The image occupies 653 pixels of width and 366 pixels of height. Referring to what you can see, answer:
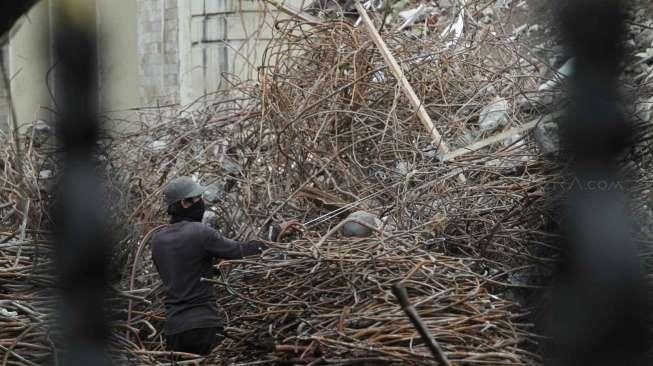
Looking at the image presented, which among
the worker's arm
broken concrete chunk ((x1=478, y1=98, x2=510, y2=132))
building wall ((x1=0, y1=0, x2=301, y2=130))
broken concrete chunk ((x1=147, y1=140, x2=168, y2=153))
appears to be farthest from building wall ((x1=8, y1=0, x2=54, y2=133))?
building wall ((x1=0, y1=0, x2=301, y2=130))

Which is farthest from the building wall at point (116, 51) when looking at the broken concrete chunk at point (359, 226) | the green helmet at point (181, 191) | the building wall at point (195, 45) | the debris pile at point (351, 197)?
the building wall at point (195, 45)

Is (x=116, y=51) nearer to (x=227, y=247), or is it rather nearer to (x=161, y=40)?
(x=227, y=247)

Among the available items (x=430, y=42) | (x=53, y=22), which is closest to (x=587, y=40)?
(x=53, y=22)

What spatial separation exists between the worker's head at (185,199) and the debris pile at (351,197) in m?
0.31

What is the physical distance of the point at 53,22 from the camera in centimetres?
131

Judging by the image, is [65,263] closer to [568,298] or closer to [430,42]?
[568,298]

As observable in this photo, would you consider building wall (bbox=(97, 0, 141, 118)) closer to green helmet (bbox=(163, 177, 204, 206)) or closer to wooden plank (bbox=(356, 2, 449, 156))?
green helmet (bbox=(163, 177, 204, 206))

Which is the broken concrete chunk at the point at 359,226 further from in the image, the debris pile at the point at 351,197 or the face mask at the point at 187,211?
the face mask at the point at 187,211

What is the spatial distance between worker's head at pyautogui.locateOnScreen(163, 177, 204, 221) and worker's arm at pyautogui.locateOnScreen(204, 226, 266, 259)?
0.29 metres

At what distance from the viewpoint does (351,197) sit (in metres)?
6.89

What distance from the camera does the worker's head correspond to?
5.18 metres

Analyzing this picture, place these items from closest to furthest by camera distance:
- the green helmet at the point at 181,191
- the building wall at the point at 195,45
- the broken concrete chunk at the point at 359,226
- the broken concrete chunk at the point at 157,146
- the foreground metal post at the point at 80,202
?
the foreground metal post at the point at 80,202, the green helmet at the point at 181,191, the broken concrete chunk at the point at 359,226, the broken concrete chunk at the point at 157,146, the building wall at the point at 195,45

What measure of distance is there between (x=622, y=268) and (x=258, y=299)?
147 inches

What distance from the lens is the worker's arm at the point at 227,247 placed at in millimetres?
4906
